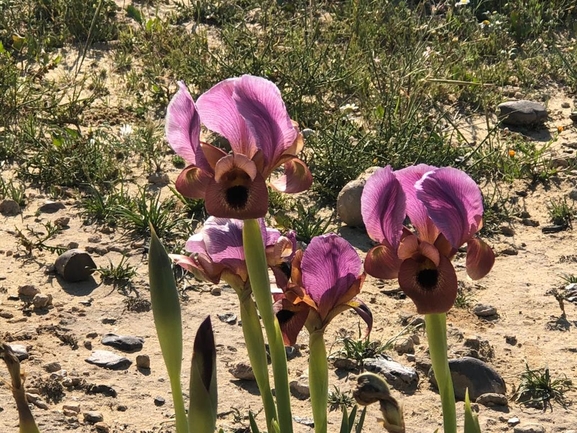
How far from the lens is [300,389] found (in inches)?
131

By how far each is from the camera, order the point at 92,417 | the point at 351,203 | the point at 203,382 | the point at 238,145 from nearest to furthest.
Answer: the point at 203,382 < the point at 238,145 < the point at 92,417 < the point at 351,203

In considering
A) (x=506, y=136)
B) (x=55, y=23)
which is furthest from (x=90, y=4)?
(x=506, y=136)

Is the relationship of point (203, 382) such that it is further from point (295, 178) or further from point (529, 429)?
point (529, 429)

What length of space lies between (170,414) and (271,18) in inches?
138

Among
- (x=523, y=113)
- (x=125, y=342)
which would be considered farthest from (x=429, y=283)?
(x=523, y=113)

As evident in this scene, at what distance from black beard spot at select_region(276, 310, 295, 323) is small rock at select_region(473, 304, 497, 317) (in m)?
2.20

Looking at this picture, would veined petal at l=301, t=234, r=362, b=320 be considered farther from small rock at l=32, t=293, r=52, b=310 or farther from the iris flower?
small rock at l=32, t=293, r=52, b=310

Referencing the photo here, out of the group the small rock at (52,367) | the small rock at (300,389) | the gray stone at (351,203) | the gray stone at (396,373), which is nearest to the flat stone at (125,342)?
the small rock at (52,367)

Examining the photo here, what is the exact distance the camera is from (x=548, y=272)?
4234mm

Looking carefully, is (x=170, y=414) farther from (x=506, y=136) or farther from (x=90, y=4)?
(x=90, y=4)

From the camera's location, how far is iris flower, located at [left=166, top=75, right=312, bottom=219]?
5.46 feet

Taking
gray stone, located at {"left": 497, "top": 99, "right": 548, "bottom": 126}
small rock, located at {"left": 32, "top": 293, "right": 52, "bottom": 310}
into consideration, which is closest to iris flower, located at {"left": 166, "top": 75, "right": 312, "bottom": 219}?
small rock, located at {"left": 32, "top": 293, "right": 52, "bottom": 310}

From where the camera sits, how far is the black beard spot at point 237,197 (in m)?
1.66

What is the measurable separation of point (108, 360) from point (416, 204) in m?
2.02
